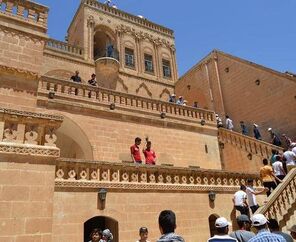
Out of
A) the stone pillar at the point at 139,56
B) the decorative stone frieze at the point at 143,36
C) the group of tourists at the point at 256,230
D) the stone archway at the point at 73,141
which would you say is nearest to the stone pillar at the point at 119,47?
the decorative stone frieze at the point at 143,36

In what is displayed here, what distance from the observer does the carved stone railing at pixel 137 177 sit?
6.89 meters

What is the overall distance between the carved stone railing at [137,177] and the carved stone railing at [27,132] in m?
1.42

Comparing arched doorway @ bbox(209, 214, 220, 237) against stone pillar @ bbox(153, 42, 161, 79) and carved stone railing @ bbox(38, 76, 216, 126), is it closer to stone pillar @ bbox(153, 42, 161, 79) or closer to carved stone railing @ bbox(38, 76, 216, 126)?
carved stone railing @ bbox(38, 76, 216, 126)

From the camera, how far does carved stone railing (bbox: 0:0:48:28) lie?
977 centimetres

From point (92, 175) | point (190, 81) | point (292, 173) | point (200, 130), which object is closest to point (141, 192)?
point (92, 175)

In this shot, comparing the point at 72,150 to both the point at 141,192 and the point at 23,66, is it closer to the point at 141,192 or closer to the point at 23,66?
A: the point at 23,66

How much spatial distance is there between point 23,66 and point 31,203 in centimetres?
582

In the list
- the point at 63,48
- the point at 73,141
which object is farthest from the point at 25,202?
the point at 63,48

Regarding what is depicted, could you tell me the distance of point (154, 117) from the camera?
45.1 feet

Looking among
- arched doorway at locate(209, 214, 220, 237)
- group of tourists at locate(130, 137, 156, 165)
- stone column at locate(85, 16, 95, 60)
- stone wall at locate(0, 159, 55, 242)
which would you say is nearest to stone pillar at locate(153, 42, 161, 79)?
stone column at locate(85, 16, 95, 60)

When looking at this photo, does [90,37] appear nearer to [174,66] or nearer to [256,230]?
[174,66]

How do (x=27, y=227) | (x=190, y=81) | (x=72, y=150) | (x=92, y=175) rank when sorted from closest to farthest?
(x=27, y=227) → (x=92, y=175) → (x=72, y=150) → (x=190, y=81)

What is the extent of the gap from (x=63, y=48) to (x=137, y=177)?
1600cm

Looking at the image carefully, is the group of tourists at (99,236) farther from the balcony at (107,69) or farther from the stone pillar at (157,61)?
the stone pillar at (157,61)
